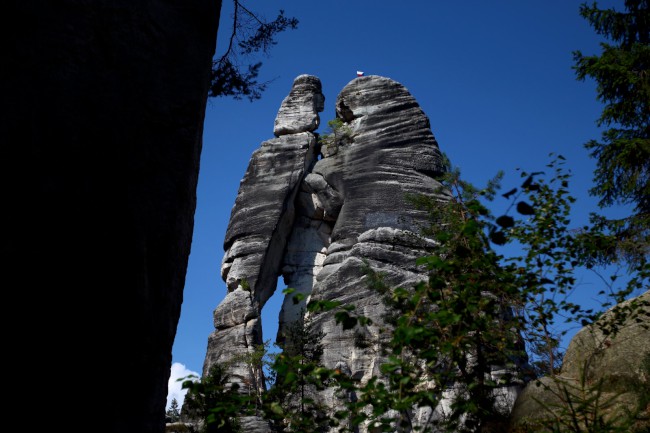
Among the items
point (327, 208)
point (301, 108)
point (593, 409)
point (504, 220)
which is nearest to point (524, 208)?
point (504, 220)

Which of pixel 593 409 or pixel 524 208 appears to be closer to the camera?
pixel 524 208

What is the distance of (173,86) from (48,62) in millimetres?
666

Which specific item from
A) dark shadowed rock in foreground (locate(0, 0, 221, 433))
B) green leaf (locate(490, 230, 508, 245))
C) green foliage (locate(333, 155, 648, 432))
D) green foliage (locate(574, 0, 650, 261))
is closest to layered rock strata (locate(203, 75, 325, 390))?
green foliage (locate(574, 0, 650, 261))

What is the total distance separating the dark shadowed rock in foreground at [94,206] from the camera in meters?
2.98

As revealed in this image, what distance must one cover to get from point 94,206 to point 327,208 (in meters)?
31.0

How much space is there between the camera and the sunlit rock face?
29.8m

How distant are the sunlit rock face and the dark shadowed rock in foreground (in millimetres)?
24702

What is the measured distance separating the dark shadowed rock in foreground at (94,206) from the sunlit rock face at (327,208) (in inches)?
973

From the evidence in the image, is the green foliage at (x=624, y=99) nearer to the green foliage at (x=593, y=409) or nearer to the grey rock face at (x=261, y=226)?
the green foliage at (x=593, y=409)

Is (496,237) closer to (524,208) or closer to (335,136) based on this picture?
(524,208)

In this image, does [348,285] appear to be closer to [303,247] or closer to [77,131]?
[303,247]

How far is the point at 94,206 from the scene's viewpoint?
3199mm

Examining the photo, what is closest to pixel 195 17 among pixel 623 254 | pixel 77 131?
pixel 77 131

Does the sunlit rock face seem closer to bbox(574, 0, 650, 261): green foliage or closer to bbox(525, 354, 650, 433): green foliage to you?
bbox(574, 0, 650, 261): green foliage
